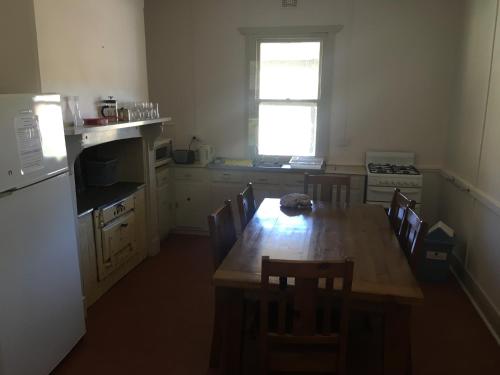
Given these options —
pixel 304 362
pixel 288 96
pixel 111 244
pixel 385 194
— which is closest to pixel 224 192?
pixel 288 96

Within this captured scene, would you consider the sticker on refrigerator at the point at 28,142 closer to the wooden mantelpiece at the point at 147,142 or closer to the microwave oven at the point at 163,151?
the wooden mantelpiece at the point at 147,142

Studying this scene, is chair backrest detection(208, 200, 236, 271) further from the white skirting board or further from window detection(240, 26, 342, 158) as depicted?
window detection(240, 26, 342, 158)

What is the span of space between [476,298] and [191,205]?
2.86m

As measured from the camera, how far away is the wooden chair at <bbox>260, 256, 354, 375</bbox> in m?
1.59

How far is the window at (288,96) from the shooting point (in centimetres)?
443

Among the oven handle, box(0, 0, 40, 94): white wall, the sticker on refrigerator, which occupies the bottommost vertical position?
the oven handle

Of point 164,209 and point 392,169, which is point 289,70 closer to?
point 392,169

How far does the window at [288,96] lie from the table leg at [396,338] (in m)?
2.92

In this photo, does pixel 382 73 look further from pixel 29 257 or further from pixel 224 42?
pixel 29 257

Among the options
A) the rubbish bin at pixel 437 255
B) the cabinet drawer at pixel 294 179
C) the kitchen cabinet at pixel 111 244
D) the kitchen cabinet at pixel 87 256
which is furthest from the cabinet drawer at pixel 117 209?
the rubbish bin at pixel 437 255

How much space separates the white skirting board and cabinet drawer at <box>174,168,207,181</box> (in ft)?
8.58

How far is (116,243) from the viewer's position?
132 inches

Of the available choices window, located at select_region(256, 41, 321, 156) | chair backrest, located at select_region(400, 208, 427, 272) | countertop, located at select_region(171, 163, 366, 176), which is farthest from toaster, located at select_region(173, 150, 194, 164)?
chair backrest, located at select_region(400, 208, 427, 272)

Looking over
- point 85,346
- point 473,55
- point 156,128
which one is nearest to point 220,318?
point 85,346
